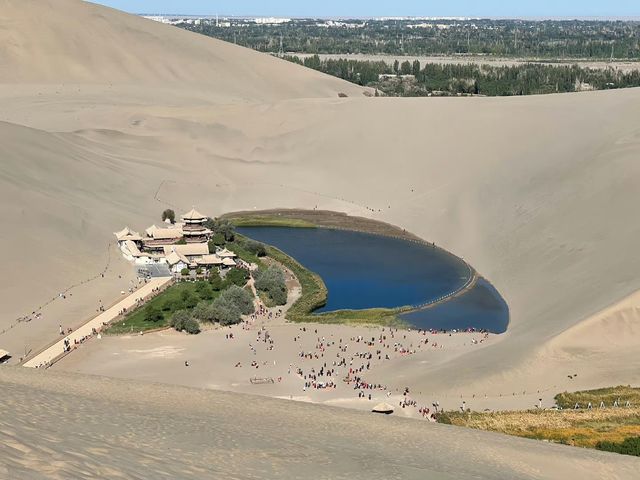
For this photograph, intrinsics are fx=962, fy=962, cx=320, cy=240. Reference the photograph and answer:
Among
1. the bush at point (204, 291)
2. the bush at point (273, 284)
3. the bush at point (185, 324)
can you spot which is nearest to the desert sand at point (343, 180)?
the bush at point (204, 291)

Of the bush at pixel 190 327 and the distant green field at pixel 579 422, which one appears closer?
the distant green field at pixel 579 422

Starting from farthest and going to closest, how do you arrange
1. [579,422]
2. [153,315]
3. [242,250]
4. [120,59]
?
[120,59]
[242,250]
[153,315]
[579,422]

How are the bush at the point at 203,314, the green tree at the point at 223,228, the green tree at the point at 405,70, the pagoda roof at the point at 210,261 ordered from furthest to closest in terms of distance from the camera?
the green tree at the point at 405,70 → the green tree at the point at 223,228 → the pagoda roof at the point at 210,261 → the bush at the point at 203,314

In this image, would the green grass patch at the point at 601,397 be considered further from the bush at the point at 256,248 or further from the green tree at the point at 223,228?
the green tree at the point at 223,228

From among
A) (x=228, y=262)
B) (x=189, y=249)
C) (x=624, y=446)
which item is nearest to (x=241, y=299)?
(x=228, y=262)

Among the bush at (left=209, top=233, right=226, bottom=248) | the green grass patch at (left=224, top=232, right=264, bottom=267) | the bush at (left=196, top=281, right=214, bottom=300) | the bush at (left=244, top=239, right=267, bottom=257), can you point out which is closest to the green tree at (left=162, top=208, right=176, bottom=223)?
the green grass patch at (left=224, top=232, right=264, bottom=267)

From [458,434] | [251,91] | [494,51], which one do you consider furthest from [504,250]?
[494,51]

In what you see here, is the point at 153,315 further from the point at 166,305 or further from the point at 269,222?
the point at 269,222
